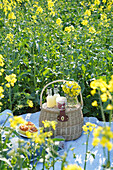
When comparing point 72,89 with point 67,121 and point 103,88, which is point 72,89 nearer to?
point 67,121

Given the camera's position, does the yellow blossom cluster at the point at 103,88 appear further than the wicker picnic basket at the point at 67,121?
No

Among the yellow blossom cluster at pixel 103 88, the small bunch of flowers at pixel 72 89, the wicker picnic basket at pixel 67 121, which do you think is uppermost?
the small bunch of flowers at pixel 72 89

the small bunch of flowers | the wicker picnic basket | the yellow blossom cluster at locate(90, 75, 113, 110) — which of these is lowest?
the wicker picnic basket

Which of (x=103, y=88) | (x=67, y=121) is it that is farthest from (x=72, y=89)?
(x=103, y=88)

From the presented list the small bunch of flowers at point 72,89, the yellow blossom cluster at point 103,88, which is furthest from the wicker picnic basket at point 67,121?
the yellow blossom cluster at point 103,88

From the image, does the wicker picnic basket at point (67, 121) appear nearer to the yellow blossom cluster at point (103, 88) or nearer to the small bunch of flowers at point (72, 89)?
the small bunch of flowers at point (72, 89)

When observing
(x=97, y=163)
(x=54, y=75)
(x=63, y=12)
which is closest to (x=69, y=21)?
(x=63, y=12)

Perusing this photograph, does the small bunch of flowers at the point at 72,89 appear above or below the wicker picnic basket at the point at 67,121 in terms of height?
above

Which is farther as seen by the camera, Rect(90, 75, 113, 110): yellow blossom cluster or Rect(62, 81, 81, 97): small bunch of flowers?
Rect(62, 81, 81, 97): small bunch of flowers

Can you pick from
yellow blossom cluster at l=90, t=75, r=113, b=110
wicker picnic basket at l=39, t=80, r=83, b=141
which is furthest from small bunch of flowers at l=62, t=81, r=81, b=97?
yellow blossom cluster at l=90, t=75, r=113, b=110

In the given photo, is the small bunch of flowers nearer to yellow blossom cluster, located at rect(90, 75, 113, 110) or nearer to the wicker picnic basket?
the wicker picnic basket

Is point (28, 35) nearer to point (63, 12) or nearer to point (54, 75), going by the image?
point (54, 75)

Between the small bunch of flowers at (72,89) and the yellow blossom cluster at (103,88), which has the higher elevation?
the small bunch of flowers at (72,89)

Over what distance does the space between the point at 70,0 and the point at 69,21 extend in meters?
2.69
